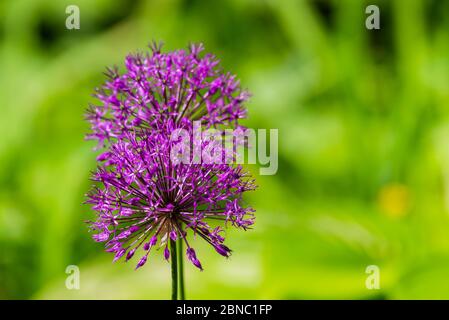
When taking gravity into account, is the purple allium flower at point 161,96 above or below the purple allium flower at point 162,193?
above

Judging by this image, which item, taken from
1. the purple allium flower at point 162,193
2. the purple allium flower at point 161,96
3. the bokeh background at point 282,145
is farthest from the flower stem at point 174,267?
the bokeh background at point 282,145

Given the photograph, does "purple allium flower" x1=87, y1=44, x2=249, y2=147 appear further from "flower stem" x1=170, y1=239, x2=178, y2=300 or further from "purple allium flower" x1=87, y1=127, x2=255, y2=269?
"flower stem" x1=170, y1=239, x2=178, y2=300

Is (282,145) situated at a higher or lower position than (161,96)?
higher

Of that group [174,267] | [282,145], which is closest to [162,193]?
[174,267]

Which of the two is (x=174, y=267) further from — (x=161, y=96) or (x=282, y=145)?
(x=282, y=145)

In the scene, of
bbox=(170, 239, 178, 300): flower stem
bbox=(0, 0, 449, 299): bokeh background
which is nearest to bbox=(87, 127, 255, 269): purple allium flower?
bbox=(170, 239, 178, 300): flower stem

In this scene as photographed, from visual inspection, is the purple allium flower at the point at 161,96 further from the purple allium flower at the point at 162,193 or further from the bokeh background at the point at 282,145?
the bokeh background at the point at 282,145
